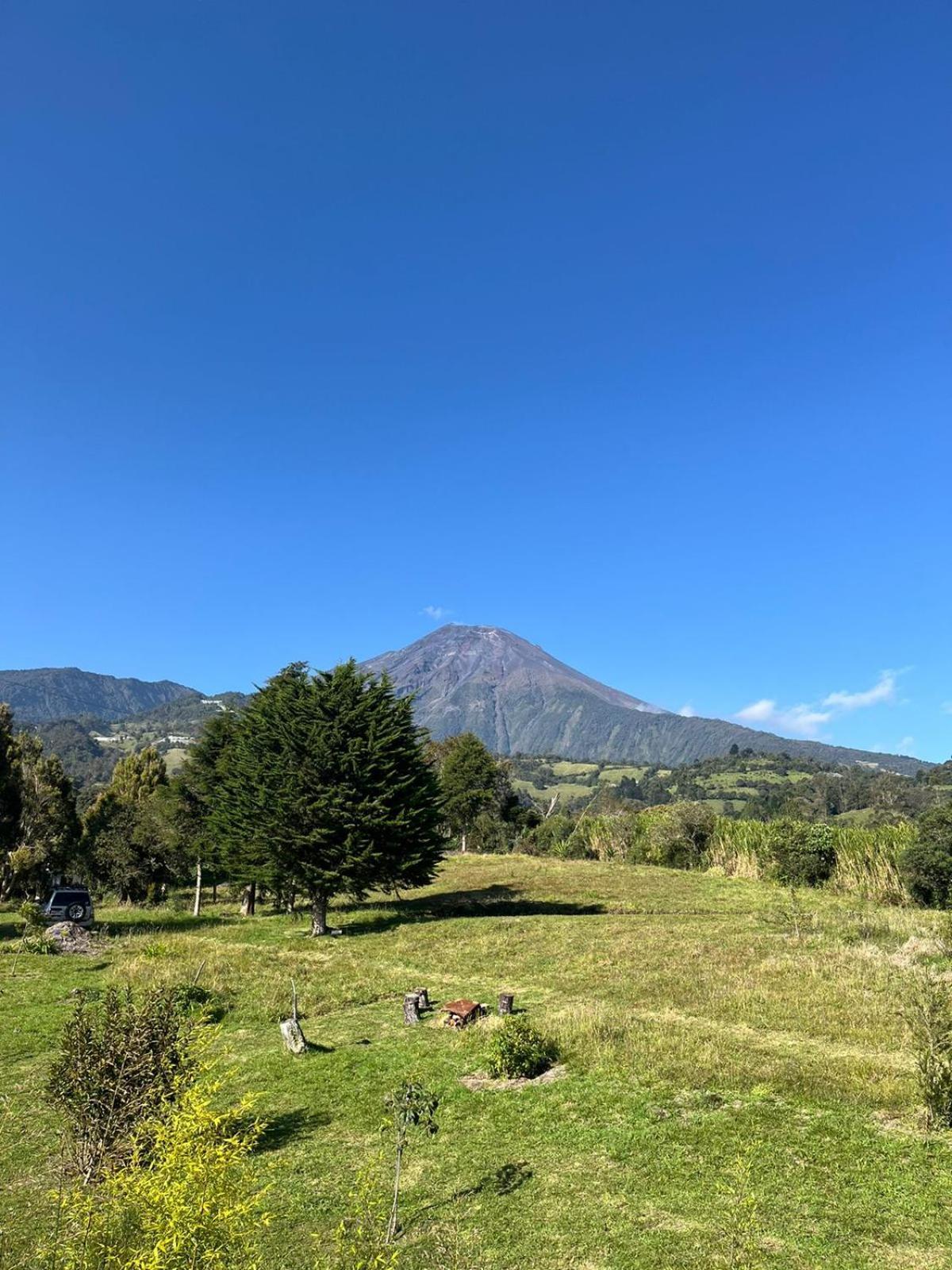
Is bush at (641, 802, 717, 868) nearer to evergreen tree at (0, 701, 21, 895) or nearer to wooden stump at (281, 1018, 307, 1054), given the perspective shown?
evergreen tree at (0, 701, 21, 895)

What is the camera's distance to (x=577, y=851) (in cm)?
7338

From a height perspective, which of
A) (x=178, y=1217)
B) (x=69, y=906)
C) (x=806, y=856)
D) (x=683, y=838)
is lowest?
(x=69, y=906)

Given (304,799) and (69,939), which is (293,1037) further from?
(69,939)

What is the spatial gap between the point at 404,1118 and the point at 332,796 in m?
25.1

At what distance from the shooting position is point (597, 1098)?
12844mm

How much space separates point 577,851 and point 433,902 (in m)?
33.6

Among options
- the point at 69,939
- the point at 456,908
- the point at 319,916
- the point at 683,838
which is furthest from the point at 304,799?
the point at 683,838

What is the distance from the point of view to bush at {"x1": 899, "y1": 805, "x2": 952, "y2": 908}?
40.1m

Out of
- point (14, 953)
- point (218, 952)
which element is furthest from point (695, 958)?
point (14, 953)

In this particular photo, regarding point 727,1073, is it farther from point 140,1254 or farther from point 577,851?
point 577,851

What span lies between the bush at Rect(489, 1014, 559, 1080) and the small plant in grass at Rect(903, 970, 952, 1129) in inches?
268

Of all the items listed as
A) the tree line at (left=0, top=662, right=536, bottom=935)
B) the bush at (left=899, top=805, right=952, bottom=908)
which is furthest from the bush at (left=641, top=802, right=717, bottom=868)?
the tree line at (left=0, top=662, right=536, bottom=935)

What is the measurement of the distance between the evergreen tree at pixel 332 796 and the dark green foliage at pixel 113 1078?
72.5ft

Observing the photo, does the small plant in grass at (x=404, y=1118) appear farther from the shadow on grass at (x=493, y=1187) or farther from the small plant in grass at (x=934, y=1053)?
the small plant in grass at (x=934, y=1053)
